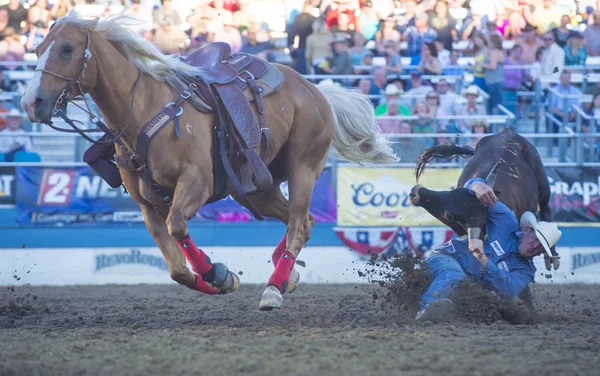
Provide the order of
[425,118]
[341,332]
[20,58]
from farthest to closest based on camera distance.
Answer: [20,58] → [425,118] → [341,332]

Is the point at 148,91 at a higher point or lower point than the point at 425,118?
higher

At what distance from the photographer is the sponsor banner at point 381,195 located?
408 inches

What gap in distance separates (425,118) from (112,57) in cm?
603

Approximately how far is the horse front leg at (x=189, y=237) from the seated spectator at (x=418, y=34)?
818 centimetres

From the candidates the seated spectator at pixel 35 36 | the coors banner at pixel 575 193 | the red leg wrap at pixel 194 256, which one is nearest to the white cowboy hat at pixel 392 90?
the coors banner at pixel 575 193

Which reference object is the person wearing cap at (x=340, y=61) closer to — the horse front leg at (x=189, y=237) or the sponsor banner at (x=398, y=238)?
the sponsor banner at (x=398, y=238)

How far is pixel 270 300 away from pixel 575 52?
9.29 metres

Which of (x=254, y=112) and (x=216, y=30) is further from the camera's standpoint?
(x=216, y=30)

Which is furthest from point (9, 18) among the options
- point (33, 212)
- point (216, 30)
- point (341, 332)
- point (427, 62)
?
point (341, 332)

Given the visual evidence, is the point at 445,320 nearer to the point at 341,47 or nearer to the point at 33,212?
the point at 33,212

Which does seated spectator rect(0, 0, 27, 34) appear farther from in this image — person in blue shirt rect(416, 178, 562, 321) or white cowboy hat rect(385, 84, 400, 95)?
person in blue shirt rect(416, 178, 562, 321)

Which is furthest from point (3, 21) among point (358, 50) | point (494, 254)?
point (494, 254)

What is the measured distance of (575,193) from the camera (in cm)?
1047

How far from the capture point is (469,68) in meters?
12.8
